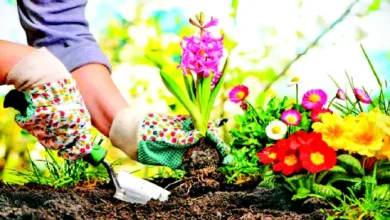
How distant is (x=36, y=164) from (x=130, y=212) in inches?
16.3

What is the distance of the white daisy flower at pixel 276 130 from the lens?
59.1 inches

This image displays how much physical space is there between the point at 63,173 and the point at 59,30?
325mm

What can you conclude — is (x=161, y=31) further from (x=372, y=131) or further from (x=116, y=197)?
(x=372, y=131)

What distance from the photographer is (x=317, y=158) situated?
138 centimetres

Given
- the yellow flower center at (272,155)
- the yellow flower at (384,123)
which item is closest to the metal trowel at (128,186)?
the yellow flower center at (272,155)

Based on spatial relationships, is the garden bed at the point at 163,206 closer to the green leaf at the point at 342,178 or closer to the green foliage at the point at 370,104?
the green leaf at the point at 342,178

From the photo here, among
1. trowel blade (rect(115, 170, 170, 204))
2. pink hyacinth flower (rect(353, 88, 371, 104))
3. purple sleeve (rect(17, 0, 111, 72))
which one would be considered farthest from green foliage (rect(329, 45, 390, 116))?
purple sleeve (rect(17, 0, 111, 72))

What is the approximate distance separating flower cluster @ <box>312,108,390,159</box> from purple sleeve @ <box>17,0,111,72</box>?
525 mm

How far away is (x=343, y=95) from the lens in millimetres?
1573

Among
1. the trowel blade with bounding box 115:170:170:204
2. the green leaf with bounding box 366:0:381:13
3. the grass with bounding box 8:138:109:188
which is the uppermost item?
the green leaf with bounding box 366:0:381:13

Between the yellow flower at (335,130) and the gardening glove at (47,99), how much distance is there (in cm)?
48

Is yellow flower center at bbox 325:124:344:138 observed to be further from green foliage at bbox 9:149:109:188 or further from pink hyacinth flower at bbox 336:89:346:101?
green foliage at bbox 9:149:109:188

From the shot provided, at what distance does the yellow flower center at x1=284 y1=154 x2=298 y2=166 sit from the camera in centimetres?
140

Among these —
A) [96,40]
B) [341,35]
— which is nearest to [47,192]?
[96,40]
